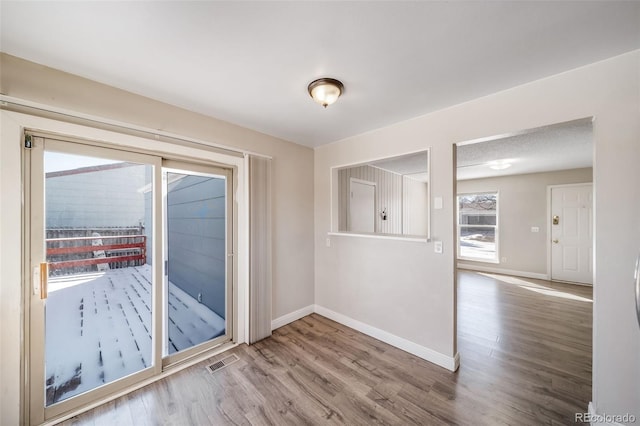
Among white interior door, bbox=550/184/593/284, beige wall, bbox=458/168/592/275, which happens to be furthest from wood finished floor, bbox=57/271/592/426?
beige wall, bbox=458/168/592/275

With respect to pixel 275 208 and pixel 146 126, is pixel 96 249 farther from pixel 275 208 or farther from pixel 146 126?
pixel 275 208

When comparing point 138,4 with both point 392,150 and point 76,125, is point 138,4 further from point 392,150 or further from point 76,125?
point 392,150

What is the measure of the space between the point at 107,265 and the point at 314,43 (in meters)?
2.43

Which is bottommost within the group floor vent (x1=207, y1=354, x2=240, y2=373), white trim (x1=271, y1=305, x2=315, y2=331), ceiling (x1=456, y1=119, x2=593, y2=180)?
floor vent (x1=207, y1=354, x2=240, y2=373)

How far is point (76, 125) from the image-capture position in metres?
1.72

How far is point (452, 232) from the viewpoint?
2.23m

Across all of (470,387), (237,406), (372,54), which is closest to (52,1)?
(372,54)

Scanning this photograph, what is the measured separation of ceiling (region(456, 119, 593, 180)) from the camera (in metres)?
3.04

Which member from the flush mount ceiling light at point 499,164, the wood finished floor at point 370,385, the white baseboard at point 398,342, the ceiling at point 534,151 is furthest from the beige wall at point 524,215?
the white baseboard at point 398,342

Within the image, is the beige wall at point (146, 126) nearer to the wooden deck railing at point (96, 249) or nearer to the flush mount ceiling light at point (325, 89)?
the wooden deck railing at point (96, 249)

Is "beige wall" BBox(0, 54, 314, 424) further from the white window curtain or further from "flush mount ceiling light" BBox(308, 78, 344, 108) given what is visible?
"flush mount ceiling light" BBox(308, 78, 344, 108)

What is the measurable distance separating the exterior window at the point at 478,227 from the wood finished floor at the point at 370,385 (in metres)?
3.46

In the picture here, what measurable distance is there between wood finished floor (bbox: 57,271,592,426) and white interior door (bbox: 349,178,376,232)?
1.81 m

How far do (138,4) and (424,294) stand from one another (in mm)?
3148
